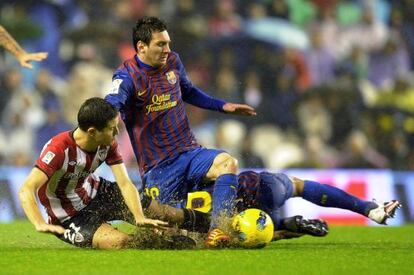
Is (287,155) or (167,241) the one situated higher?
(287,155)

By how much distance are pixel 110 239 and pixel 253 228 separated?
3.52 feet

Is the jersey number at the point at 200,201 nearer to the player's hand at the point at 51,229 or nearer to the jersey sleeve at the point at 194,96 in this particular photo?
the jersey sleeve at the point at 194,96

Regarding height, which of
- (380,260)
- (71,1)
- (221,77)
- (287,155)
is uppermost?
(71,1)

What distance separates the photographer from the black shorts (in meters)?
6.72

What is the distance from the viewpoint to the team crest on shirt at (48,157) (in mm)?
6281

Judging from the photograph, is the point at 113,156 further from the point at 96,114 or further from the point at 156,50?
the point at 156,50

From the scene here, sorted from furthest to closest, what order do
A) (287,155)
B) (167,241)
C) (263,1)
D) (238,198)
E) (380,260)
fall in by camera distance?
(263,1) < (287,155) < (238,198) < (167,241) < (380,260)

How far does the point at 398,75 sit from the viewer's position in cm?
1404

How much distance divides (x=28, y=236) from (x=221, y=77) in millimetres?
6094

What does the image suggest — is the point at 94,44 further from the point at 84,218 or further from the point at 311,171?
the point at 84,218

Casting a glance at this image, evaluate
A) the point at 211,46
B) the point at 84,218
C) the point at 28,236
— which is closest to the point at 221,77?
the point at 211,46

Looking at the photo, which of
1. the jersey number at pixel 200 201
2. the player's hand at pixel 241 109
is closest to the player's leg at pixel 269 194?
the jersey number at pixel 200 201

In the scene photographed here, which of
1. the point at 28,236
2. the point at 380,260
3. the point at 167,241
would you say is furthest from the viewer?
the point at 28,236

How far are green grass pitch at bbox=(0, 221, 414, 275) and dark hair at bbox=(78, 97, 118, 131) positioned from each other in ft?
3.01
